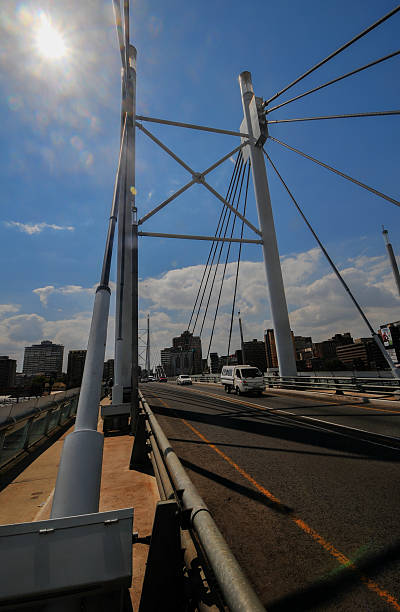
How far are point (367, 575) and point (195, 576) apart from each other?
198 centimetres

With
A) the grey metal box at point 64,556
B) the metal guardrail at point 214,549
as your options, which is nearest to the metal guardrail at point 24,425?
the metal guardrail at point 214,549

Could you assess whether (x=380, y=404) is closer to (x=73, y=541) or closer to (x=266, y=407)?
(x=266, y=407)

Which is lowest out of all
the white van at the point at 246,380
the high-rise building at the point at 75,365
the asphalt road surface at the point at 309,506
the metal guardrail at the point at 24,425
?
the asphalt road surface at the point at 309,506

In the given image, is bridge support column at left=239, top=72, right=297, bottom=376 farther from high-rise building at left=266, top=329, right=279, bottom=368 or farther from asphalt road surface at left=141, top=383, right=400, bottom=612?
high-rise building at left=266, top=329, right=279, bottom=368

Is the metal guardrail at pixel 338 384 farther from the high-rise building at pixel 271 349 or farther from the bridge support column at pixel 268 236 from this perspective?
the high-rise building at pixel 271 349

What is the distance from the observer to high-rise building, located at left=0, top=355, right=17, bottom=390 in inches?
Result: 5229

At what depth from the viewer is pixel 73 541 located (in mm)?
1693

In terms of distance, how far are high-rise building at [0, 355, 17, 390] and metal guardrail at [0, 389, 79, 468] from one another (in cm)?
14595

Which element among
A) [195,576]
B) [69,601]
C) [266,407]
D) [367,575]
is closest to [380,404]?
[266,407]

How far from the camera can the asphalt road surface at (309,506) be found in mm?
2771

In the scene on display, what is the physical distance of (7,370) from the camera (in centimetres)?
13850

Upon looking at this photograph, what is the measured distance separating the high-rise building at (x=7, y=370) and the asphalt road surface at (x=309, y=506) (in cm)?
15448

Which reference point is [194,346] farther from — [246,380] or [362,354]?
[246,380]

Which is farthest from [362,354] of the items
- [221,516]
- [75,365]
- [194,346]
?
[221,516]
